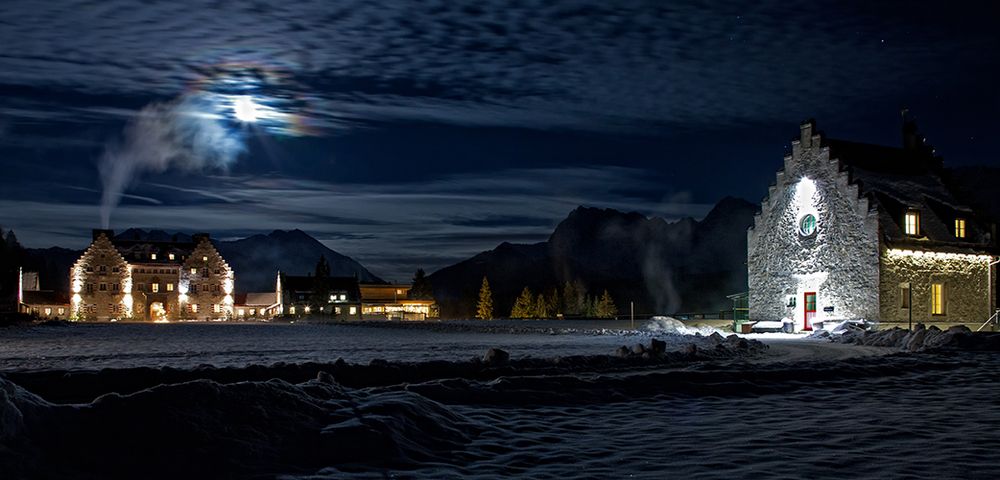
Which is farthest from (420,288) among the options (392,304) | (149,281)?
(149,281)

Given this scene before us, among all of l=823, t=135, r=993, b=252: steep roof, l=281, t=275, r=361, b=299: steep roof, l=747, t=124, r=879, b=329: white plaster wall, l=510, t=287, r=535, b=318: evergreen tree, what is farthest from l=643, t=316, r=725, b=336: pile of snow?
l=281, t=275, r=361, b=299: steep roof

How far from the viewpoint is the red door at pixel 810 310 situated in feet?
139

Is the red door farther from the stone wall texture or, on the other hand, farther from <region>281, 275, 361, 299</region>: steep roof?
<region>281, 275, 361, 299</region>: steep roof

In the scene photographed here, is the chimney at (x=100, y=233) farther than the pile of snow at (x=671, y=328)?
Yes

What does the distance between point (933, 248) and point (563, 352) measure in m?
23.9

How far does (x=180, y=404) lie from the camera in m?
9.17

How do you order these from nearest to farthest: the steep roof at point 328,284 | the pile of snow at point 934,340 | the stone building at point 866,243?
the pile of snow at point 934,340
the stone building at point 866,243
the steep roof at point 328,284

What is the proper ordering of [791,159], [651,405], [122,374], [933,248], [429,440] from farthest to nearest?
[791,159] → [933,248] → [122,374] → [651,405] → [429,440]

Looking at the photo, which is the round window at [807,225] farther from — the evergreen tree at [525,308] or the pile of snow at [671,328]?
the evergreen tree at [525,308]

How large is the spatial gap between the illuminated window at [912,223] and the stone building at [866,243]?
49 millimetres

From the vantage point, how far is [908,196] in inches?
1674

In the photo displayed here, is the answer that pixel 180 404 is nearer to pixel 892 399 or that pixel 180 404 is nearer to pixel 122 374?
pixel 122 374

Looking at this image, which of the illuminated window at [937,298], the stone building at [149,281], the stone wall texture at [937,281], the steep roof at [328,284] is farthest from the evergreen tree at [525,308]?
the illuminated window at [937,298]

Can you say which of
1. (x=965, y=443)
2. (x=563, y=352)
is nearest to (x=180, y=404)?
(x=965, y=443)
